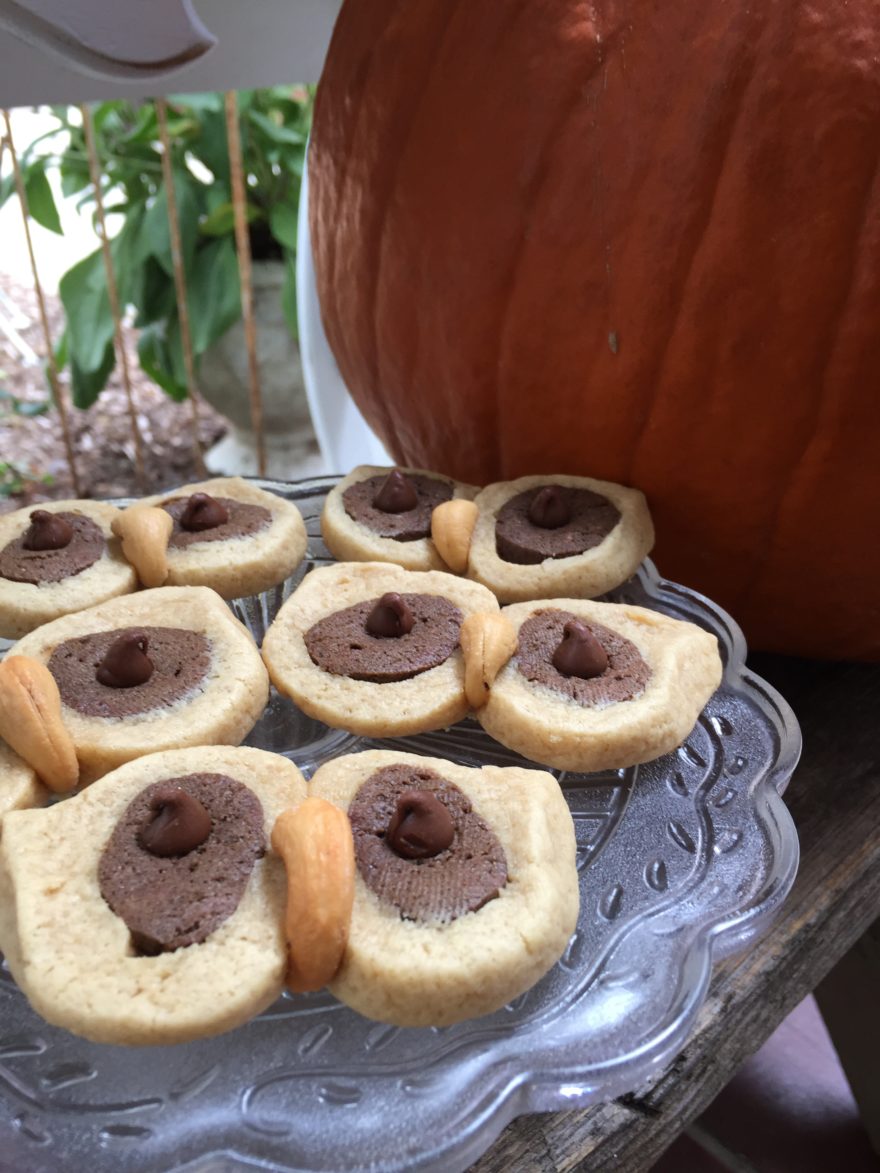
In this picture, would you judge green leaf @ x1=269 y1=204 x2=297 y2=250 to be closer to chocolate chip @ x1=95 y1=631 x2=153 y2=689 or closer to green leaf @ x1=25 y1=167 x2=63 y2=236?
green leaf @ x1=25 y1=167 x2=63 y2=236

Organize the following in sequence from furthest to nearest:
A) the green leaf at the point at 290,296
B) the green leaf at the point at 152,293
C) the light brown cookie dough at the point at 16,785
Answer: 1. the green leaf at the point at 152,293
2. the green leaf at the point at 290,296
3. the light brown cookie dough at the point at 16,785

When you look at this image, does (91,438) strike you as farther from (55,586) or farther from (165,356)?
(55,586)

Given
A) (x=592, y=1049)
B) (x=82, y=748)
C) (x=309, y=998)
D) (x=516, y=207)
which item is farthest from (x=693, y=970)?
(x=516, y=207)

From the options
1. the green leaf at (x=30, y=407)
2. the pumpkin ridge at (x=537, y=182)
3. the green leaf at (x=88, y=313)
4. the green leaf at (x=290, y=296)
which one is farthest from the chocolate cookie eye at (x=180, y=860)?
the green leaf at (x=30, y=407)

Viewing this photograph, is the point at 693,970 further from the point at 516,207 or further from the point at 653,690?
the point at 516,207

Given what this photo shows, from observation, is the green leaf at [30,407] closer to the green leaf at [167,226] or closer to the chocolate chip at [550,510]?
the green leaf at [167,226]
